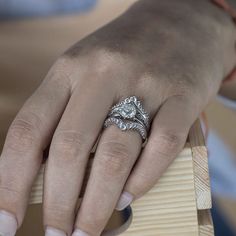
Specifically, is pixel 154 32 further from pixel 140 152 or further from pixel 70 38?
pixel 70 38

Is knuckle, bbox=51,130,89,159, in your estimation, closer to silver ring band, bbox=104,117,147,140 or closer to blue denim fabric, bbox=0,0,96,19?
silver ring band, bbox=104,117,147,140

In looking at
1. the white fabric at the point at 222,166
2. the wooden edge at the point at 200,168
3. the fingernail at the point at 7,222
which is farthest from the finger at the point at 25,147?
the white fabric at the point at 222,166

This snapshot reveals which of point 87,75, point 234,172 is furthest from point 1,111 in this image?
point 234,172

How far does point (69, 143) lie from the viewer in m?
0.36

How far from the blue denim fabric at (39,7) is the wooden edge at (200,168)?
1.45 feet

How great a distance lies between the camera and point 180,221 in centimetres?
39

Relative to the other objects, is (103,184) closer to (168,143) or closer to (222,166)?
(168,143)

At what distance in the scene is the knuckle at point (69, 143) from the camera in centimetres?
36

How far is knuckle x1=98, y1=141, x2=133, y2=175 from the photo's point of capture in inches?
14.0

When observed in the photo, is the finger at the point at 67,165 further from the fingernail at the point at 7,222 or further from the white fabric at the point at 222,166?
the white fabric at the point at 222,166

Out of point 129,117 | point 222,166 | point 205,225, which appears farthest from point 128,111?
point 222,166

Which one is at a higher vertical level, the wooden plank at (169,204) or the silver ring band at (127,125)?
the silver ring band at (127,125)

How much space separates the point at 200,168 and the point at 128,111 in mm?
67

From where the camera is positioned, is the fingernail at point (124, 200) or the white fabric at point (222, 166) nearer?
the fingernail at point (124, 200)
